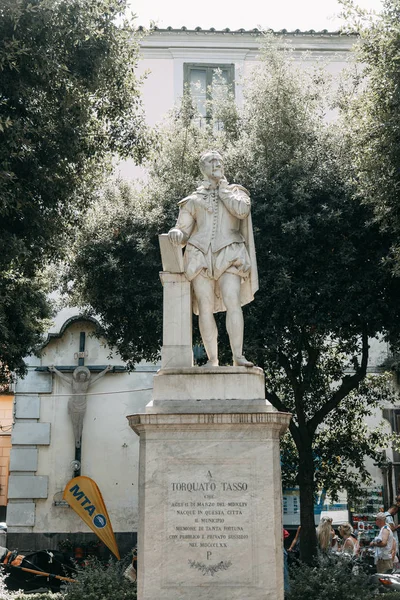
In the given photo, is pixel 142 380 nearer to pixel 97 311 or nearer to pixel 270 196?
pixel 97 311

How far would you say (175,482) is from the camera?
832 centimetres

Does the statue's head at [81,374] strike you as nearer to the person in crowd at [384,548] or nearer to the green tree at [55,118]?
the green tree at [55,118]

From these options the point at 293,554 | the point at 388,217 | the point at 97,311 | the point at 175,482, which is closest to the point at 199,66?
the point at 97,311

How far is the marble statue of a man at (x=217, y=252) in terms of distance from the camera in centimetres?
914

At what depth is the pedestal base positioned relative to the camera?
317 inches

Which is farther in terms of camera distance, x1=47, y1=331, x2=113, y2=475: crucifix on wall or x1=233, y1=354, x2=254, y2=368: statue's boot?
x1=47, y1=331, x2=113, y2=475: crucifix on wall

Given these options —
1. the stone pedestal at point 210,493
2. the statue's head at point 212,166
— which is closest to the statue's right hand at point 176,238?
the statue's head at point 212,166

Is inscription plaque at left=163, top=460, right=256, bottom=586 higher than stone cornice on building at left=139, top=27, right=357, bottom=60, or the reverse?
stone cornice on building at left=139, top=27, right=357, bottom=60

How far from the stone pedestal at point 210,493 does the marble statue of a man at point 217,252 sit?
2.22 feet

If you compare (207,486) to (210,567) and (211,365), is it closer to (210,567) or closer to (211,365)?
(210,567)

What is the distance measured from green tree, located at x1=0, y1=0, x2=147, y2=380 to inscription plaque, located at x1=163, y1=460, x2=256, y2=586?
5756 millimetres

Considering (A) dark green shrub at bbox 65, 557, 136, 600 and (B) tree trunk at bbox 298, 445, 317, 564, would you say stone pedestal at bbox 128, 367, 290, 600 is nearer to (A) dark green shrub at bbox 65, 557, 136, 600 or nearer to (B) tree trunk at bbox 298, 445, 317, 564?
(A) dark green shrub at bbox 65, 557, 136, 600

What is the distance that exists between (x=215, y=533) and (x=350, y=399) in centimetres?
1171

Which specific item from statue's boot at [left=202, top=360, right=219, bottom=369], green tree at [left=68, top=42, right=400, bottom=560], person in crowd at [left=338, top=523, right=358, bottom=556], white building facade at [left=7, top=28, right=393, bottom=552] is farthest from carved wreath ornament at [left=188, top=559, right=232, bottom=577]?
white building facade at [left=7, top=28, right=393, bottom=552]
